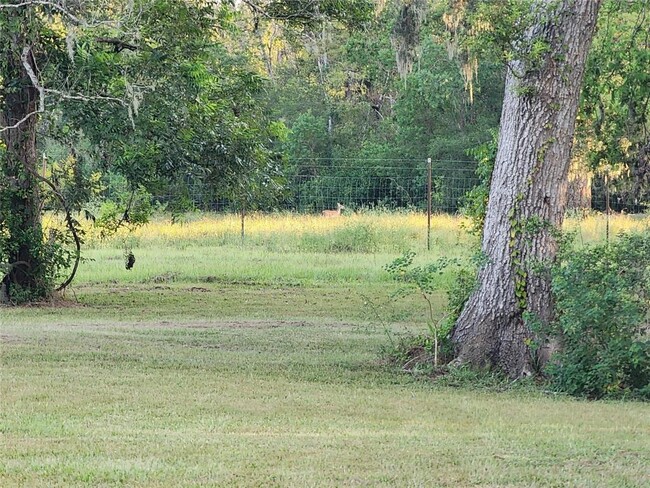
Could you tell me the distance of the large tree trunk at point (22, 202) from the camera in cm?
1709

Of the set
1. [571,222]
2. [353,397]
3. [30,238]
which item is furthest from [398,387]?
[571,222]

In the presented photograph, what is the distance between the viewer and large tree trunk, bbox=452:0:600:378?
10.9m

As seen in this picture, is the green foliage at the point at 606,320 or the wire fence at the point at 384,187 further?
the wire fence at the point at 384,187

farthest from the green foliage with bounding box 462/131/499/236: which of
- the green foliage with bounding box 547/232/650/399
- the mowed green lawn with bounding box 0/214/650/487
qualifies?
the green foliage with bounding box 547/232/650/399

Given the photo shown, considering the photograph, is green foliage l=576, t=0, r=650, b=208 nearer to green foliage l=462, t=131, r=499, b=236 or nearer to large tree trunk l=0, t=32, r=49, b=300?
green foliage l=462, t=131, r=499, b=236

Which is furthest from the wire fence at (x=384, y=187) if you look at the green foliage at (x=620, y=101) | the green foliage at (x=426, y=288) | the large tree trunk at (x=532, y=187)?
the large tree trunk at (x=532, y=187)

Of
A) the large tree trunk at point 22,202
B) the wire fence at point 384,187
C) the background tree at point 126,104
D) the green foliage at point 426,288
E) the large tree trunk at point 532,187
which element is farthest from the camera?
the wire fence at point 384,187

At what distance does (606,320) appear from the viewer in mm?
9867

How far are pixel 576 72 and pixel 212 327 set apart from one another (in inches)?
251

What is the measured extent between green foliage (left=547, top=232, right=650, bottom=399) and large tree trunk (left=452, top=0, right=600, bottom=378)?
66 cm

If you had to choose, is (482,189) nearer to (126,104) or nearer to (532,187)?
(532,187)

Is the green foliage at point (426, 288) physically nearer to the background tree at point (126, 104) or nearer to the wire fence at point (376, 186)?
the background tree at point (126, 104)

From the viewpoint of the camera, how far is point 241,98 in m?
18.6

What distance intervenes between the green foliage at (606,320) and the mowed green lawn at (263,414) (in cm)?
44
